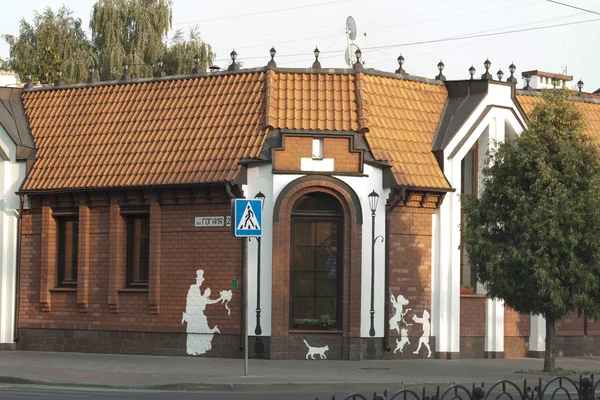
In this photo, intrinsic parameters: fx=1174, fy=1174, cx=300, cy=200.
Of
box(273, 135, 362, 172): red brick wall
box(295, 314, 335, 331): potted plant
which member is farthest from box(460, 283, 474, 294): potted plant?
box(273, 135, 362, 172): red brick wall

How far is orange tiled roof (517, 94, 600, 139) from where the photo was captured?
29.1 meters

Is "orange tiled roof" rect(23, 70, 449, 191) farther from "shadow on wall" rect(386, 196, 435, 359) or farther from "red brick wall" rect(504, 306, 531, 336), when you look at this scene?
"red brick wall" rect(504, 306, 531, 336)

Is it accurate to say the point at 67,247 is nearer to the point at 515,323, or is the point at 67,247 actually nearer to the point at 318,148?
the point at 318,148

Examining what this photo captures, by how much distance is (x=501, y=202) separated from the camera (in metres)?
23.3

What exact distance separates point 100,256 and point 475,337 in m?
9.00

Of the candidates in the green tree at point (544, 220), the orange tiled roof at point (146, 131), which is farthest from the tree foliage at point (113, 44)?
the green tree at point (544, 220)

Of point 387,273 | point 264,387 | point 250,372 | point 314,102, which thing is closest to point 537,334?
point 387,273

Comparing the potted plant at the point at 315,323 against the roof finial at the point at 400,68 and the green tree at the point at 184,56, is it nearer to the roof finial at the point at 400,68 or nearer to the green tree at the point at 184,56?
the roof finial at the point at 400,68

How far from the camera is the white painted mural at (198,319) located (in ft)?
85.5

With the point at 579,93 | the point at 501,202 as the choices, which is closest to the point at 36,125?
the point at 501,202

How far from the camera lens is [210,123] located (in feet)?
87.9

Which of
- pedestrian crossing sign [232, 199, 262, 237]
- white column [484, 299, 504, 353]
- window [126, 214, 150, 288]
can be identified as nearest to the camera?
pedestrian crossing sign [232, 199, 262, 237]

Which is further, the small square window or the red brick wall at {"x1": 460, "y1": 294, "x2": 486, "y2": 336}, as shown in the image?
the red brick wall at {"x1": 460, "y1": 294, "x2": 486, "y2": 336}

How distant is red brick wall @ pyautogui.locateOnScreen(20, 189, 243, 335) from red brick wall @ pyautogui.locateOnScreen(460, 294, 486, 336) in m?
5.37
